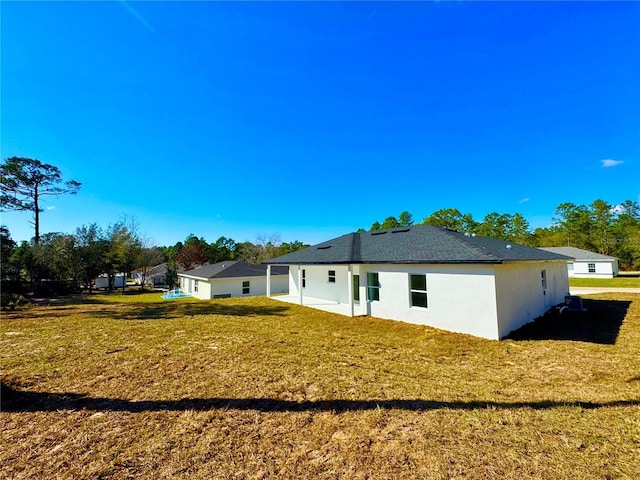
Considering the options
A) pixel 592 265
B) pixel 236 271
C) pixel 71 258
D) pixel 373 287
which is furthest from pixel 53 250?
pixel 592 265

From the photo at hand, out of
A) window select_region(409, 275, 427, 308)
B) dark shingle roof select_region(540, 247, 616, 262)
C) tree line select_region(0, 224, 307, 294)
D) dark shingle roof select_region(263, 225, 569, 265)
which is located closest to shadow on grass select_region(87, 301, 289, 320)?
dark shingle roof select_region(263, 225, 569, 265)

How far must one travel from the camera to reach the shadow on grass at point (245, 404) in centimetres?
388

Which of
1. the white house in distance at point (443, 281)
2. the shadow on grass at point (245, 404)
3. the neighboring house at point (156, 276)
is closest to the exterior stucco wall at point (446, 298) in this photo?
the white house in distance at point (443, 281)

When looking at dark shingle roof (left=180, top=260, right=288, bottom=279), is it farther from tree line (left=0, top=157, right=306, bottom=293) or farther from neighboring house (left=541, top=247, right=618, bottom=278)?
neighboring house (left=541, top=247, right=618, bottom=278)

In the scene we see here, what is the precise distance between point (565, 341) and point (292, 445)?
8.68 m

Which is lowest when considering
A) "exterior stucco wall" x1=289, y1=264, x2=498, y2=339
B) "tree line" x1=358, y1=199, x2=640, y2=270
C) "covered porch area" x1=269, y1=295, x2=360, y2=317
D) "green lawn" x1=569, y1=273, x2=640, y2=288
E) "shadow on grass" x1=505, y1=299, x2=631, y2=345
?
"green lawn" x1=569, y1=273, x2=640, y2=288

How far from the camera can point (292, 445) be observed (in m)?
3.13

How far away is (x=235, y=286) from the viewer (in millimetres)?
26406

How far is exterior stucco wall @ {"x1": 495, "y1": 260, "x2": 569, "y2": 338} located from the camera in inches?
330

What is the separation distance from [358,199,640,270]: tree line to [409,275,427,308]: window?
Result: 30.4 m

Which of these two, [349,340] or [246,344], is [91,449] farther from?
[349,340]

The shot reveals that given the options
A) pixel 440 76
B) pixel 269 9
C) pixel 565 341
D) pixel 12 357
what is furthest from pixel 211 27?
pixel 565 341

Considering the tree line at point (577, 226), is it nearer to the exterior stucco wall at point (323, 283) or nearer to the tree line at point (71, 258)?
the exterior stucco wall at point (323, 283)

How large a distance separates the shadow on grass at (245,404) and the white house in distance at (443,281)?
434 cm
